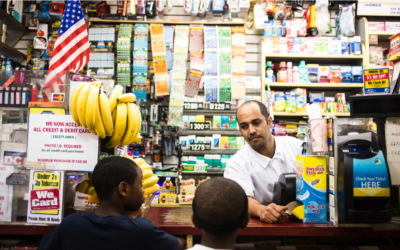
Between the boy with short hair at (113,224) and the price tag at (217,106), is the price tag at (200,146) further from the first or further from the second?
the boy with short hair at (113,224)

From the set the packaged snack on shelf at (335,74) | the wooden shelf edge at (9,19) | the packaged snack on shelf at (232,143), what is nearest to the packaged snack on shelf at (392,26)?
the packaged snack on shelf at (335,74)

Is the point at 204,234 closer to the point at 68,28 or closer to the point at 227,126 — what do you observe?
the point at 68,28

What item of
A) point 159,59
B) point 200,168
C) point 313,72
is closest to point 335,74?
point 313,72

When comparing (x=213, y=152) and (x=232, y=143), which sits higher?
(x=232, y=143)

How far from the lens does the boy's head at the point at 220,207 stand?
88 cm

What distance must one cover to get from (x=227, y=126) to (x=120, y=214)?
9.35 feet

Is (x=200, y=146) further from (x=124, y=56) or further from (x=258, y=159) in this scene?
(x=258, y=159)

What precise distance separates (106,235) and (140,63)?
327cm

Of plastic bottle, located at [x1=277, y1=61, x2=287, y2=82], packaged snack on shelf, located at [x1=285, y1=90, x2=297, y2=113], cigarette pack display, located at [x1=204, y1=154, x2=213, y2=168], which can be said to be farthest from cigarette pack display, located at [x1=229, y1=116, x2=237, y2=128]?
plastic bottle, located at [x1=277, y1=61, x2=287, y2=82]

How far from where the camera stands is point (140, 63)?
159 inches

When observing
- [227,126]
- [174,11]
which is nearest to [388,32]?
[227,126]

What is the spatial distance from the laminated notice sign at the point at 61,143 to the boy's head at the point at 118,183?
0.23 meters

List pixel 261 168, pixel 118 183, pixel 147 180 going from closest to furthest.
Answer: pixel 118 183 < pixel 147 180 < pixel 261 168

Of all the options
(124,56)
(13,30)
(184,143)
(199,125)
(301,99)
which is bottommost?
(184,143)
